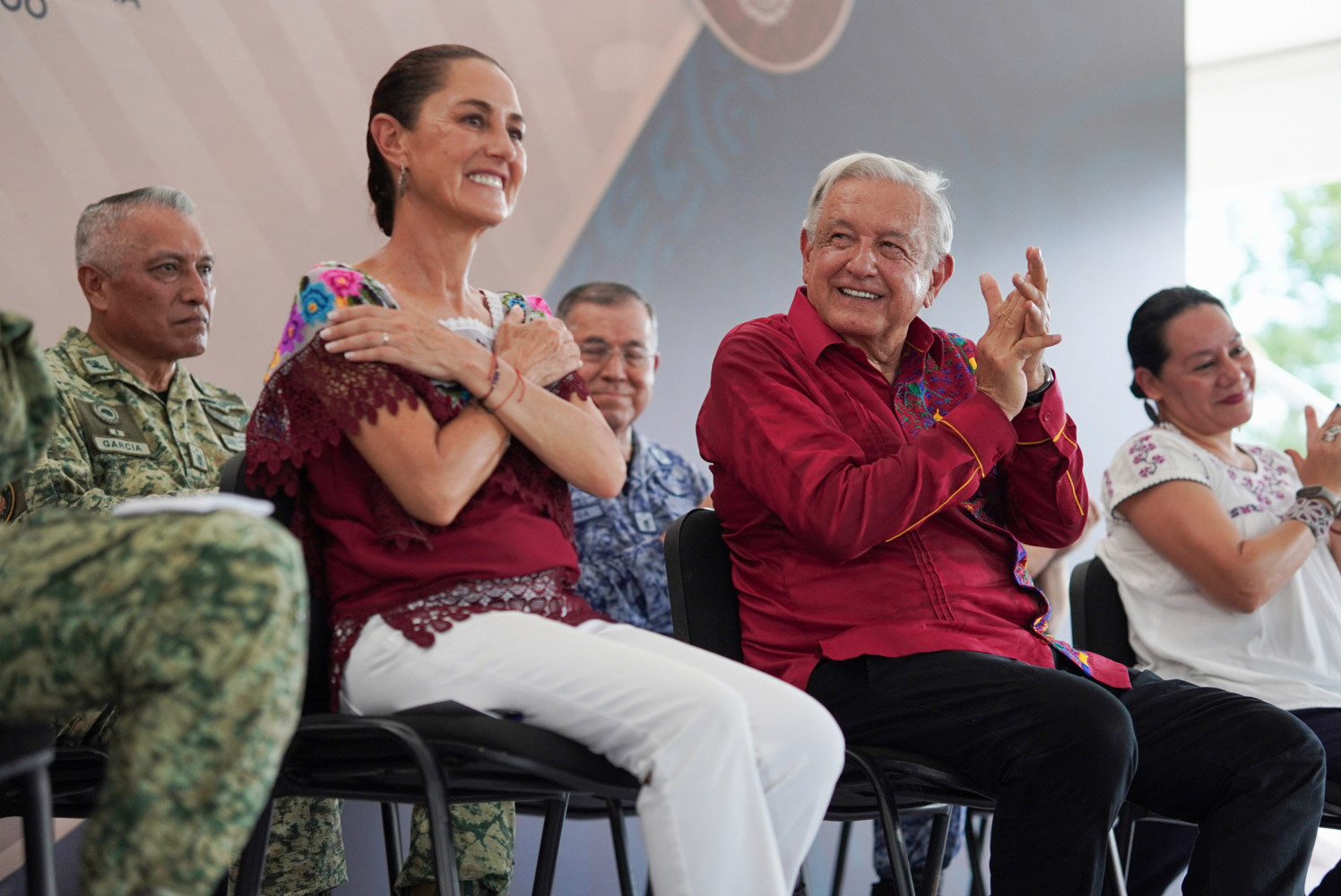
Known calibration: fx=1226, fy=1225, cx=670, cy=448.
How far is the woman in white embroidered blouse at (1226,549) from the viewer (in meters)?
2.24

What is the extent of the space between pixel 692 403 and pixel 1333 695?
174cm

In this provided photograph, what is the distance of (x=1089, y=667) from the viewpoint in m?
1.85

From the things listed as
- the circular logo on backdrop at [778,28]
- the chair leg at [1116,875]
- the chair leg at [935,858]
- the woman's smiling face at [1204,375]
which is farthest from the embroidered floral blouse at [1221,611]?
the circular logo on backdrop at [778,28]

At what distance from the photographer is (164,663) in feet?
2.92

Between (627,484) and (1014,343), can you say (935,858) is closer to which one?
(1014,343)

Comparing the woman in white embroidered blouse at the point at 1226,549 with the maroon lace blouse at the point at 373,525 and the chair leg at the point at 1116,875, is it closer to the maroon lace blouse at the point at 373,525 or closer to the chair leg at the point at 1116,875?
the chair leg at the point at 1116,875

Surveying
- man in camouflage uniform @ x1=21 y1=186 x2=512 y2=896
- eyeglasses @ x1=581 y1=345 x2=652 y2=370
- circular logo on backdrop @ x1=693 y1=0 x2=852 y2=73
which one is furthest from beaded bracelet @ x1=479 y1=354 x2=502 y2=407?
circular logo on backdrop @ x1=693 y1=0 x2=852 y2=73

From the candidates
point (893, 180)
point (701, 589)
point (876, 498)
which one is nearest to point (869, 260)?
point (893, 180)

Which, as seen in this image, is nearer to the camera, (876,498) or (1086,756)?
(1086,756)

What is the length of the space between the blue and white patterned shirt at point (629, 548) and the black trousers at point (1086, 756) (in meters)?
0.85

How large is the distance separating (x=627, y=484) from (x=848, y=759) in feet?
3.74

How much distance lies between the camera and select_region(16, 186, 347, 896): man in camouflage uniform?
6.89 feet

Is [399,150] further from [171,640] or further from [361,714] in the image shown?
[171,640]

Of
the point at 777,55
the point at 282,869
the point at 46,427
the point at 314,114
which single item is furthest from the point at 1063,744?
the point at 777,55
